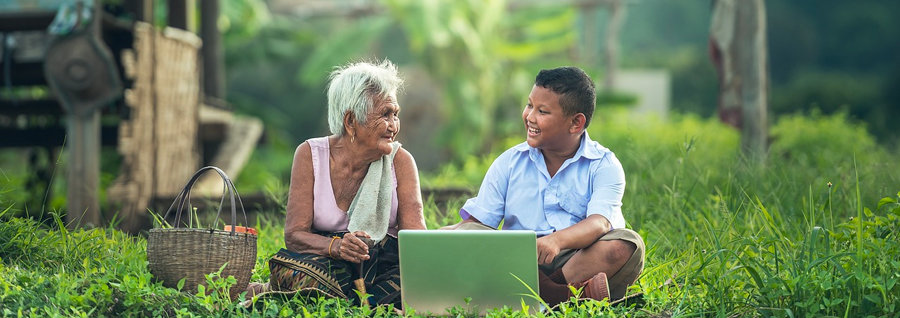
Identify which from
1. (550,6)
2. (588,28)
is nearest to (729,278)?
(550,6)

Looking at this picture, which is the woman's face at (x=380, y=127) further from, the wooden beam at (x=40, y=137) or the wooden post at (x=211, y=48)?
the wooden post at (x=211, y=48)

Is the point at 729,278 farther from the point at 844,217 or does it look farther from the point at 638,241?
the point at 844,217

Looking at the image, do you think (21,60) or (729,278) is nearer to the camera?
(729,278)

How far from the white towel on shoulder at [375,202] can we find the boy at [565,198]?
1.19ft

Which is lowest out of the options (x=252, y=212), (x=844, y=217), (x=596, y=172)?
(x=252, y=212)

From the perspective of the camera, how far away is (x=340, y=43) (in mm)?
20328

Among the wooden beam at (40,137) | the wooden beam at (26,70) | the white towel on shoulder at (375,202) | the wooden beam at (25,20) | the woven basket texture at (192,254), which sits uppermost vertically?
the wooden beam at (25,20)

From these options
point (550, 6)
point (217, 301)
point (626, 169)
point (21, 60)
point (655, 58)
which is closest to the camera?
point (217, 301)

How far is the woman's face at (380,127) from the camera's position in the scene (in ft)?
14.0

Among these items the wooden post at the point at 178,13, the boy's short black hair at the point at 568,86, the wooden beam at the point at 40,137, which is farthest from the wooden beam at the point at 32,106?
the boy's short black hair at the point at 568,86

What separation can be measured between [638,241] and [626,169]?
2.94 metres

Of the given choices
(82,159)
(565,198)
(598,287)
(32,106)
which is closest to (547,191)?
(565,198)

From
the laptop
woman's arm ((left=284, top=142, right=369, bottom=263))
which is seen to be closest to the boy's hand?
the laptop

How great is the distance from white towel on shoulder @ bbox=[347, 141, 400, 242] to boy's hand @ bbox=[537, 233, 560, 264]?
710 mm
